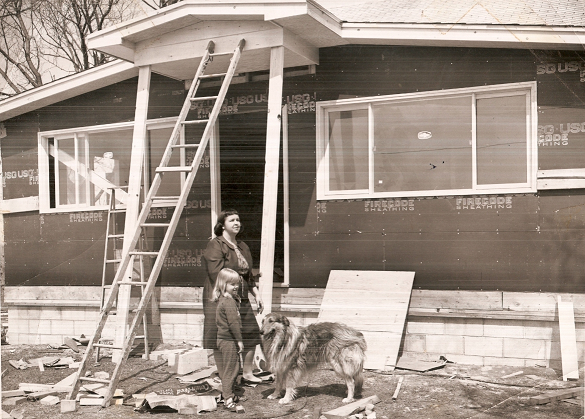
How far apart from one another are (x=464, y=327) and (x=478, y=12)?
321cm

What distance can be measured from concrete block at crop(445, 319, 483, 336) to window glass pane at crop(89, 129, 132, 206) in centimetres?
425

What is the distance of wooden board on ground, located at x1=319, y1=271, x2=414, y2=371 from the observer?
579 centimetres

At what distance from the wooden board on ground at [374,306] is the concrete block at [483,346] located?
68 centimetres

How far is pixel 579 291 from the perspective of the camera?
17.9ft

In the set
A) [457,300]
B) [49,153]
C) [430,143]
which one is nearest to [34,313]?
[49,153]

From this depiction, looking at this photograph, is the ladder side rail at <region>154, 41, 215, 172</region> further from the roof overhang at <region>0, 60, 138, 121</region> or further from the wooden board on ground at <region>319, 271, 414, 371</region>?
the wooden board on ground at <region>319, 271, 414, 371</region>

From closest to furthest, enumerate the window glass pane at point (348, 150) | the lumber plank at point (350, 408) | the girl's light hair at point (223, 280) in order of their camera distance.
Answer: the lumber plank at point (350, 408), the girl's light hair at point (223, 280), the window glass pane at point (348, 150)

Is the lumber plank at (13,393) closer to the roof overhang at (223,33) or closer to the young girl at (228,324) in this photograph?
the young girl at (228,324)

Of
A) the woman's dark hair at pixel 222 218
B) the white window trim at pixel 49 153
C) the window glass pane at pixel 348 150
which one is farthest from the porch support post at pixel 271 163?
the white window trim at pixel 49 153

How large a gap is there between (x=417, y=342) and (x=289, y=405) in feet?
6.48

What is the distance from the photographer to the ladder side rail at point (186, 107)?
542 cm

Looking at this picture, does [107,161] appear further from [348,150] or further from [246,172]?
[348,150]

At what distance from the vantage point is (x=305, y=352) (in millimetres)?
4715

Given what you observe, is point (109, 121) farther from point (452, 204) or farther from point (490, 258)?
point (490, 258)
